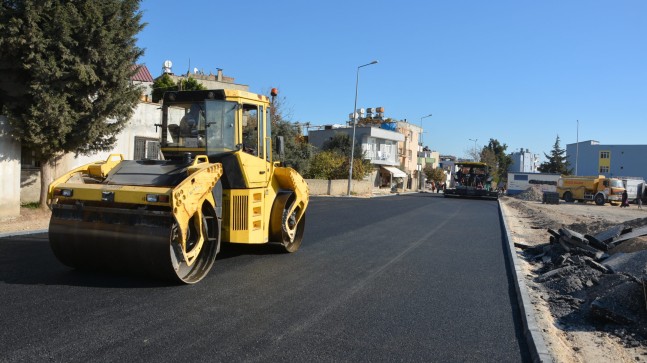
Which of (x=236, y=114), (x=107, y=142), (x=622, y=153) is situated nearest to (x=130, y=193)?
(x=236, y=114)

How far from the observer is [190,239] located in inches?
261

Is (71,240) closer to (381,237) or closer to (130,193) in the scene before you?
(130,193)

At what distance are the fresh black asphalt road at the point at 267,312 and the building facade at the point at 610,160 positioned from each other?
79483 mm

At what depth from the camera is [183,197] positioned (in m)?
5.86

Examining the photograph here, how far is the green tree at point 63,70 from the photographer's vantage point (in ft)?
38.9

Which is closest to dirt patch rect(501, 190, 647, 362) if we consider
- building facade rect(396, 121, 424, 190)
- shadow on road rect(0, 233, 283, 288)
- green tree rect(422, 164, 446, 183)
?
shadow on road rect(0, 233, 283, 288)

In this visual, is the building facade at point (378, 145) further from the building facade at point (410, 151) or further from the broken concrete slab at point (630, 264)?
the broken concrete slab at point (630, 264)

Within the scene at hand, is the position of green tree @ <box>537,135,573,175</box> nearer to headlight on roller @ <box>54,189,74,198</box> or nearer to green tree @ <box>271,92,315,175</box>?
green tree @ <box>271,92,315,175</box>

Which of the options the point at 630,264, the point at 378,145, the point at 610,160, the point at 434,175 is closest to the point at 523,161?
the point at 610,160

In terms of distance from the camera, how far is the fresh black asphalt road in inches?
175

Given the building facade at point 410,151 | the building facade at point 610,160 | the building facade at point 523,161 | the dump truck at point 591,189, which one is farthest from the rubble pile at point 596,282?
the building facade at point 523,161

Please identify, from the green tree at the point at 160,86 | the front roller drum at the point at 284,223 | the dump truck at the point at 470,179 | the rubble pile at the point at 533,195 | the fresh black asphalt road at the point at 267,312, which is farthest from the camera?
the rubble pile at the point at 533,195

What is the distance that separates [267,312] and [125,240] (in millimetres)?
1920

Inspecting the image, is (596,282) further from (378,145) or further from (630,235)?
(378,145)
